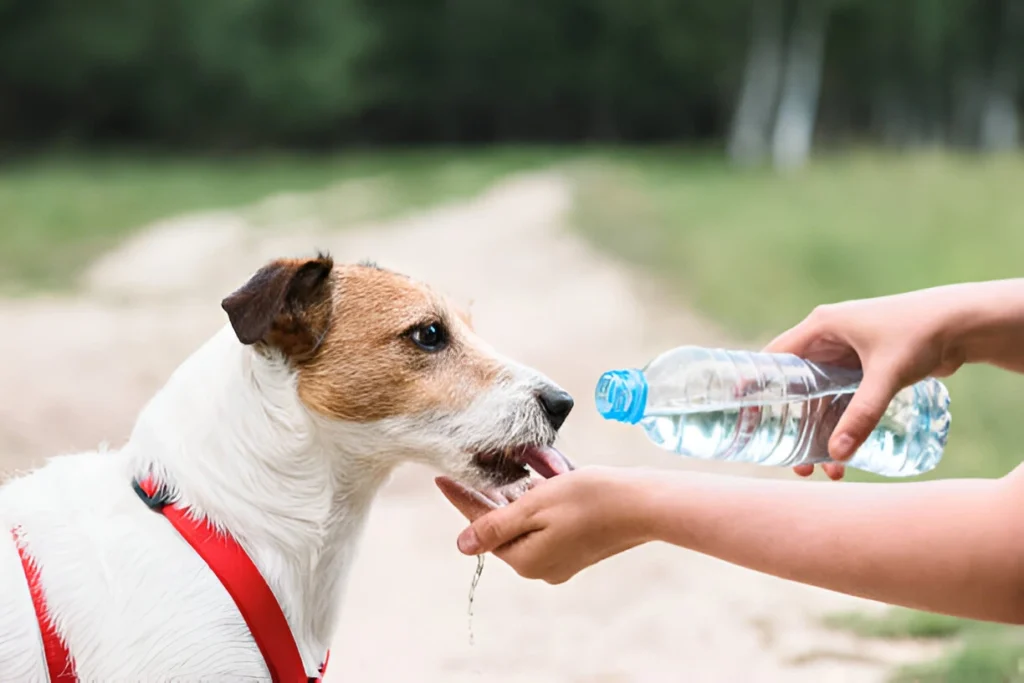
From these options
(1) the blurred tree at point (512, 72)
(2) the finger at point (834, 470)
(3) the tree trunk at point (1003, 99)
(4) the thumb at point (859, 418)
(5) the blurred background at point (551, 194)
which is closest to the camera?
(4) the thumb at point (859, 418)

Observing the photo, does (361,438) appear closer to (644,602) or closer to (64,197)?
(644,602)

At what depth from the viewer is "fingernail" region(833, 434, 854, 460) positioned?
207 cm

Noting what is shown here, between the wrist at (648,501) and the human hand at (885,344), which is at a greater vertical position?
the human hand at (885,344)

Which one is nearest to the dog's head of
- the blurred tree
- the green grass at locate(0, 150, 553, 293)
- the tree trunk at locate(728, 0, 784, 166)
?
the green grass at locate(0, 150, 553, 293)

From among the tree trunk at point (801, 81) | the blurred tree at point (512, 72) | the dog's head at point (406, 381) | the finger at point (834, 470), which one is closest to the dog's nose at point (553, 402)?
the dog's head at point (406, 381)

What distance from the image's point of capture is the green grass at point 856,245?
6609mm

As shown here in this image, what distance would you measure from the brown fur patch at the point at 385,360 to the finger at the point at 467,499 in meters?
0.19

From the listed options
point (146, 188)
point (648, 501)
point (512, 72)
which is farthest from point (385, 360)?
point (512, 72)

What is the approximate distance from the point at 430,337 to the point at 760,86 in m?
27.3

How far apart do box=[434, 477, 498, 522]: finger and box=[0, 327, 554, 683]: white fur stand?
0.14ft

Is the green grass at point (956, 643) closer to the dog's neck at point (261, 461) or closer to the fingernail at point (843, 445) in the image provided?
the fingernail at point (843, 445)

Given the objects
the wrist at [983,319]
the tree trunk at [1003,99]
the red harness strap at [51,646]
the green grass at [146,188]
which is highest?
the tree trunk at [1003,99]

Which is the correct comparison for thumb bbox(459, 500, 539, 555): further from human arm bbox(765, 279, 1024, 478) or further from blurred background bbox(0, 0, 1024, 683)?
blurred background bbox(0, 0, 1024, 683)

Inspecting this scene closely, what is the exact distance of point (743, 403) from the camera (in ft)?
8.89
